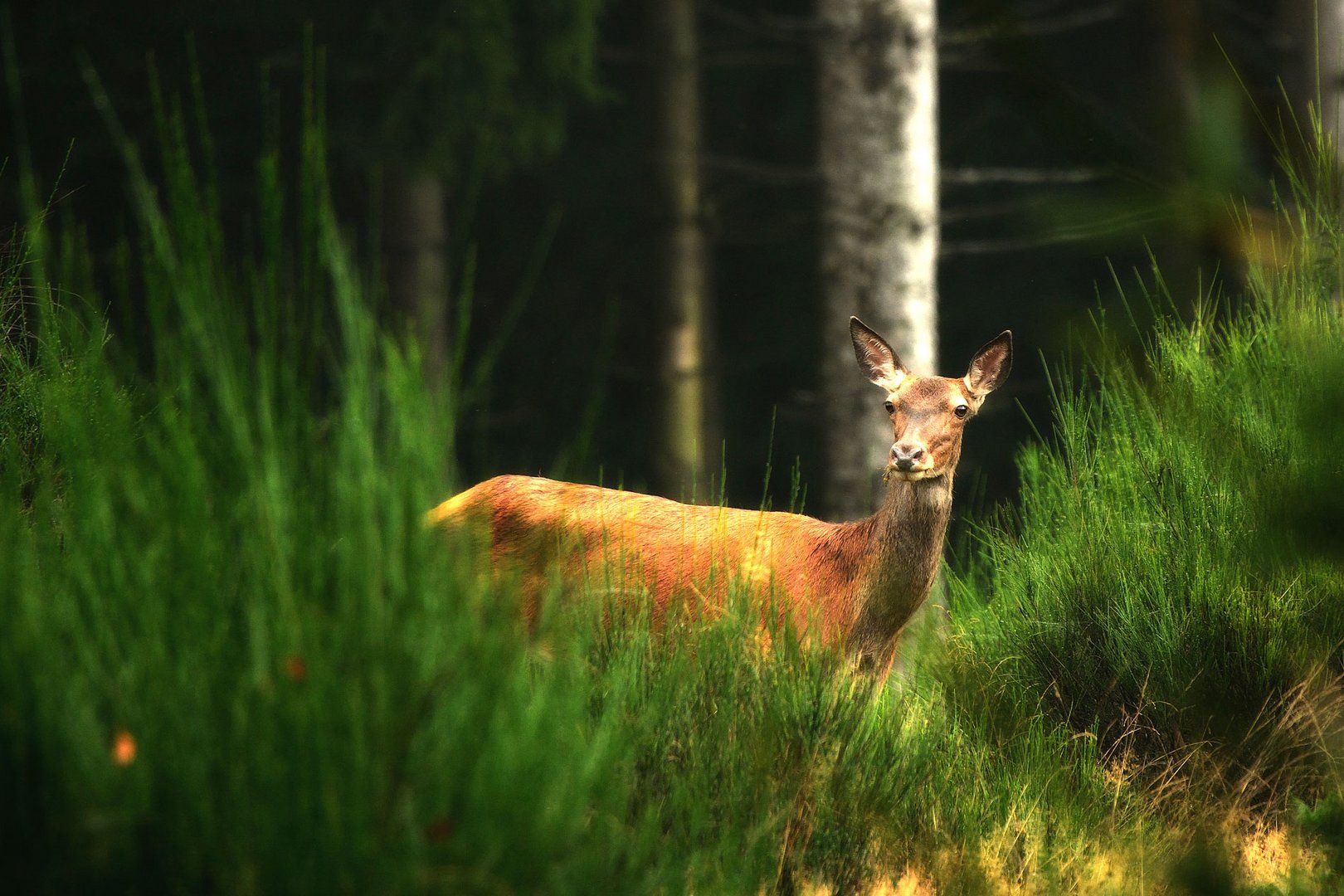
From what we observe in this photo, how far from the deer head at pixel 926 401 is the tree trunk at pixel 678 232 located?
6371 mm

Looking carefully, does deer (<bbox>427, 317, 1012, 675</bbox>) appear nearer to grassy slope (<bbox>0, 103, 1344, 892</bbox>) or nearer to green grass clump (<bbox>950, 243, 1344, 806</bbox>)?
green grass clump (<bbox>950, 243, 1344, 806</bbox>)

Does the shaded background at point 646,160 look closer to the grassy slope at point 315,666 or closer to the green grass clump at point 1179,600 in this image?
the grassy slope at point 315,666

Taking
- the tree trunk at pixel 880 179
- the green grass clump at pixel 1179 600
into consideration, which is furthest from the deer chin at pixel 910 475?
the tree trunk at pixel 880 179

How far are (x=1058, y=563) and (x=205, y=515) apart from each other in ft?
10.8

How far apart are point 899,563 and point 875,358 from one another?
101 centimetres

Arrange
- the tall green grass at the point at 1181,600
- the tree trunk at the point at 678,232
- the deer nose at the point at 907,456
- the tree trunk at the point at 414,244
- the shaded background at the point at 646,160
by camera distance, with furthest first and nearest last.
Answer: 1. the tree trunk at the point at 678,232
2. the tree trunk at the point at 414,244
3. the deer nose at the point at 907,456
4. the tall green grass at the point at 1181,600
5. the shaded background at the point at 646,160

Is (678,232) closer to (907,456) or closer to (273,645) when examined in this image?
(907,456)

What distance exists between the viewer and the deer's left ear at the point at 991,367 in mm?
5539

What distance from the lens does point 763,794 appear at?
3363mm

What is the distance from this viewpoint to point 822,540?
5.29 meters

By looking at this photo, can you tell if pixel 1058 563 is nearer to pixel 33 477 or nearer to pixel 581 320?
pixel 33 477

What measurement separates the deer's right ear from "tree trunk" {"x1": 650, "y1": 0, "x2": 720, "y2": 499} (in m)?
6.32

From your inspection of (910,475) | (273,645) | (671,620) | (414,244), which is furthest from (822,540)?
(414,244)

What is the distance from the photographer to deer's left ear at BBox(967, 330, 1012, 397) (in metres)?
5.54
